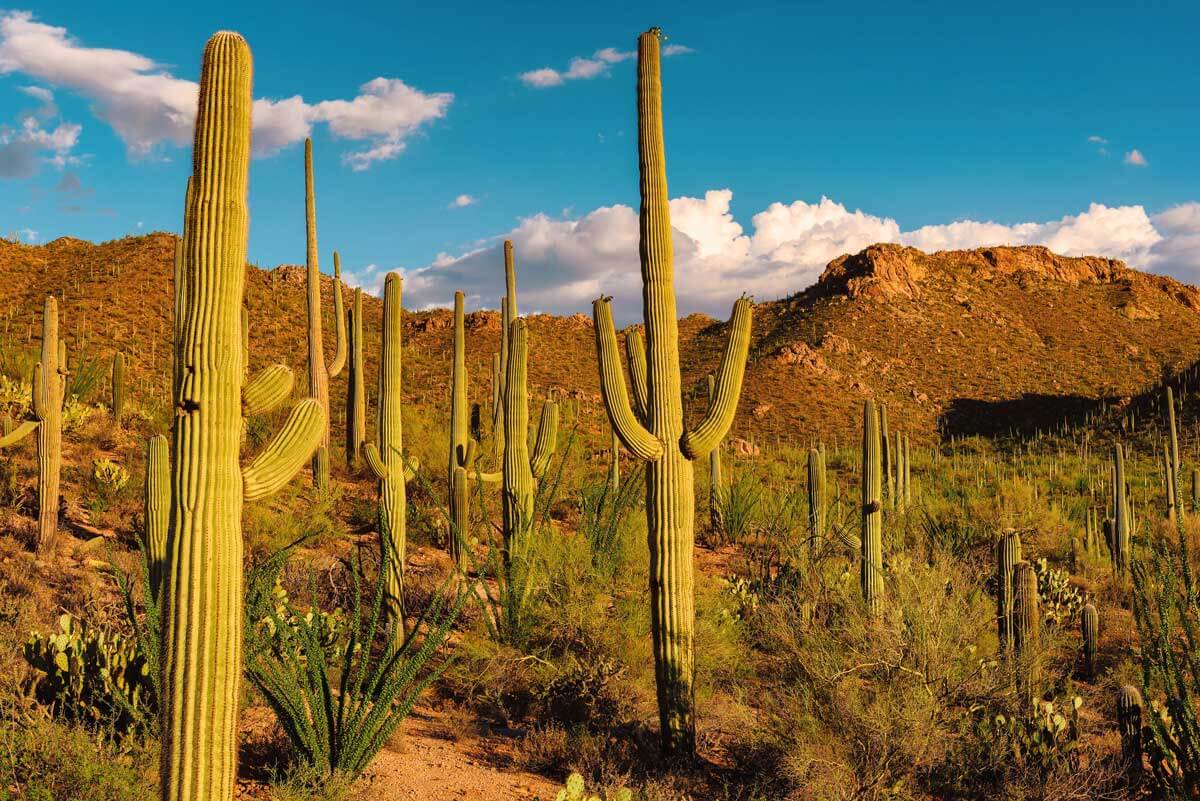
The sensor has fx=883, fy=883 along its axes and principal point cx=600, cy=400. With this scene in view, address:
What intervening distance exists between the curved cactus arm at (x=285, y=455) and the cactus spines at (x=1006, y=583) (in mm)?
7311

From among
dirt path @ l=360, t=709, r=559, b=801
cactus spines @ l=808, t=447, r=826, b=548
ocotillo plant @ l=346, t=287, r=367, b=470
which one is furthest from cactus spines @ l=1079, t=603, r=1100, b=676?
ocotillo plant @ l=346, t=287, r=367, b=470

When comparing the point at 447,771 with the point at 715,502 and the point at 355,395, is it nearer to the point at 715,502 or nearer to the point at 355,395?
the point at 715,502

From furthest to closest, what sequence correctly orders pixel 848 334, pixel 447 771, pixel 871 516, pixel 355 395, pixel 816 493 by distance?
pixel 848 334
pixel 355 395
pixel 816 493
pixel 871 516
pixel 447 771

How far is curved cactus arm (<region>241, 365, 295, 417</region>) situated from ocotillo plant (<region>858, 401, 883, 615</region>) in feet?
23.0

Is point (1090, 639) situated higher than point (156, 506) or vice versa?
point (156, 506)

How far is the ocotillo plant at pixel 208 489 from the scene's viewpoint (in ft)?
12.9

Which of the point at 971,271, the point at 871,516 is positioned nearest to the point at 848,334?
the point at 971,271

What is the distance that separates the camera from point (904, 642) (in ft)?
21.8

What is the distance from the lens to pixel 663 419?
700 centimetres

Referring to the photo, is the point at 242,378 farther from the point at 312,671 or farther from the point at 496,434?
the point at 496,434

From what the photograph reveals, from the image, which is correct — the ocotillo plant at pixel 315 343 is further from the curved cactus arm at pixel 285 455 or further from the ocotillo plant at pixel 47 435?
the curved cactus arm at pixel 285 455

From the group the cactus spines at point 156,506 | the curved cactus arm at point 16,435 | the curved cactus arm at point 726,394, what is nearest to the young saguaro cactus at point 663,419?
the curved cactus arm at point 726,394

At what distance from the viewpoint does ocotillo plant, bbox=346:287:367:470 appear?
15.3 metres

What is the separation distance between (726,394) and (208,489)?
4.36 meters
